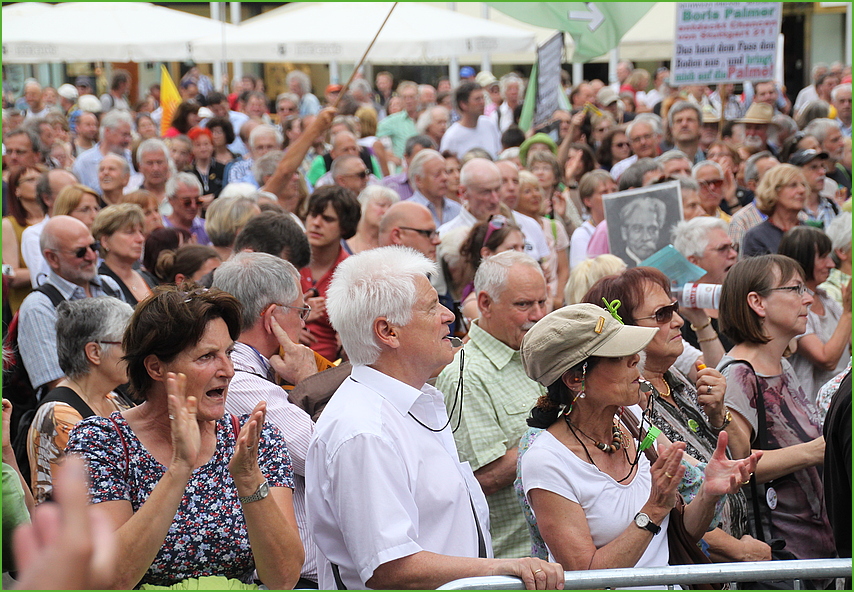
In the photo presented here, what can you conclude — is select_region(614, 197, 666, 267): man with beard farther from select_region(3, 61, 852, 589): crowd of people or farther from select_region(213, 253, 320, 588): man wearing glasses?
select_region(213, 253, 320, 588): man wearing glasses

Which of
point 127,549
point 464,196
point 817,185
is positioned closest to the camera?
point 127,549

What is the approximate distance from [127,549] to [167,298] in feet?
2.49

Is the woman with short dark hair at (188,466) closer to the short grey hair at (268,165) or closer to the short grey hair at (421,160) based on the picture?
the short grey hair at (421,160)

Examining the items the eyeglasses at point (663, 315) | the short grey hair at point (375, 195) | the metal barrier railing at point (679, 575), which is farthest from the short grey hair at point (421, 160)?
the metal barrier railing at point (679, 575)

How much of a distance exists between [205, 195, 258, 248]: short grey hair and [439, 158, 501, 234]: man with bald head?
171 centimetres

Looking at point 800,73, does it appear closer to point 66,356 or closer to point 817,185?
point 817,185

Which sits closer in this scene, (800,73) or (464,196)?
(464,196)

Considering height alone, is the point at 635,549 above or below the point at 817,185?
below

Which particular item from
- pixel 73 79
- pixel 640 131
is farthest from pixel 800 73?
pixel 73 79

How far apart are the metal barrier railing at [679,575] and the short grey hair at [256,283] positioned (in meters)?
1.55

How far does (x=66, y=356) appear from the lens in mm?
3783

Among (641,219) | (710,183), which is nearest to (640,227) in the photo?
(641,219)

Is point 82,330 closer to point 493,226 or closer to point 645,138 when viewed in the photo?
point 493,226

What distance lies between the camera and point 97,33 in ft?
52.5
